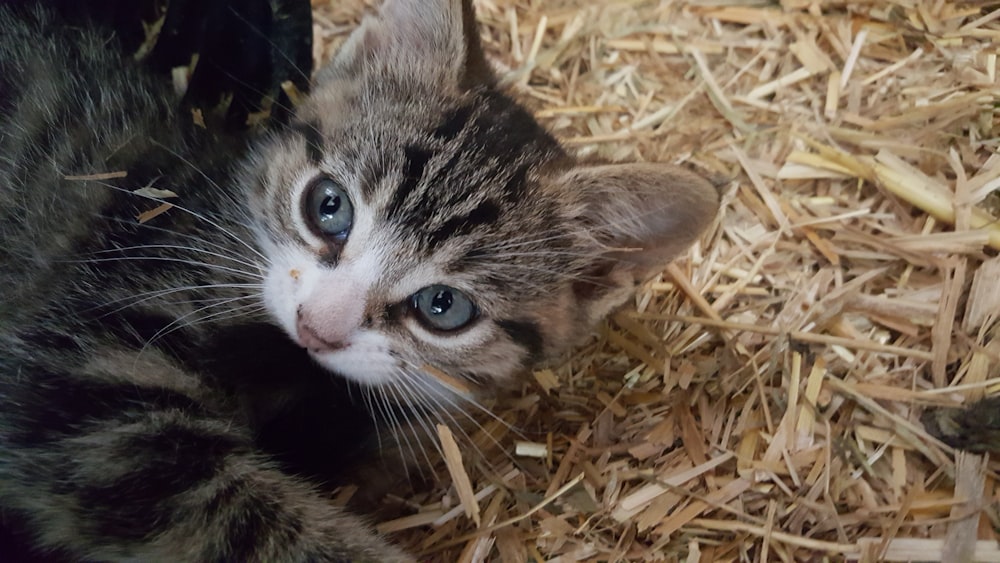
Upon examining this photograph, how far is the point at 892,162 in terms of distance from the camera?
214 cm

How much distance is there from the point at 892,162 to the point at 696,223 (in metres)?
1.01

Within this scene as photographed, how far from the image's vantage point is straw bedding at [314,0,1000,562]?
168 centimetres

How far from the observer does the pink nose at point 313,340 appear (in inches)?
54.4

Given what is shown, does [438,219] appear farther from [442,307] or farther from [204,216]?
[204,216]

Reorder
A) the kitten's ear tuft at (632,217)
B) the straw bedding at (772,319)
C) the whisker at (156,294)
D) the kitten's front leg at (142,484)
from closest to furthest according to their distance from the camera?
the kitten's front leg at (142,484)
the kitten's ear tuft at (632,217)
the whisker at (156,294)
the straw bedding at (772,319)

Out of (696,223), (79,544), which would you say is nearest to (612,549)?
(696,223)

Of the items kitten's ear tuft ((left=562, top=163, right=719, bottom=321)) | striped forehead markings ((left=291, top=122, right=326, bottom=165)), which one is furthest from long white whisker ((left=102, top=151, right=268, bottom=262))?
kitten's ear tuft ((left=562, top=163, right=719, bottom=321))

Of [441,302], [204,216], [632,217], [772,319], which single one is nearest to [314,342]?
[441,302]

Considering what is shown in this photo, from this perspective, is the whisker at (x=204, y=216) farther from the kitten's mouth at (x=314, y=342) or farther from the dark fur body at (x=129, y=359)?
the kitten's mouth at (x=314, y=342)

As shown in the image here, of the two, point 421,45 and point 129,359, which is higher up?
point 421,45

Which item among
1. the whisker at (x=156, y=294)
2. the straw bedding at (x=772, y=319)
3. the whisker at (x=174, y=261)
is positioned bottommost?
the straw bedding at (x=772, y=319)

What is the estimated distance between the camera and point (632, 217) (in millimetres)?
1539

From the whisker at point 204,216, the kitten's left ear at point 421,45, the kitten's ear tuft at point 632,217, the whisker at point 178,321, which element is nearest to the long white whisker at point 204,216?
the whisker at point 204,216

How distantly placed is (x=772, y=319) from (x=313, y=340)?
126 centimetres
